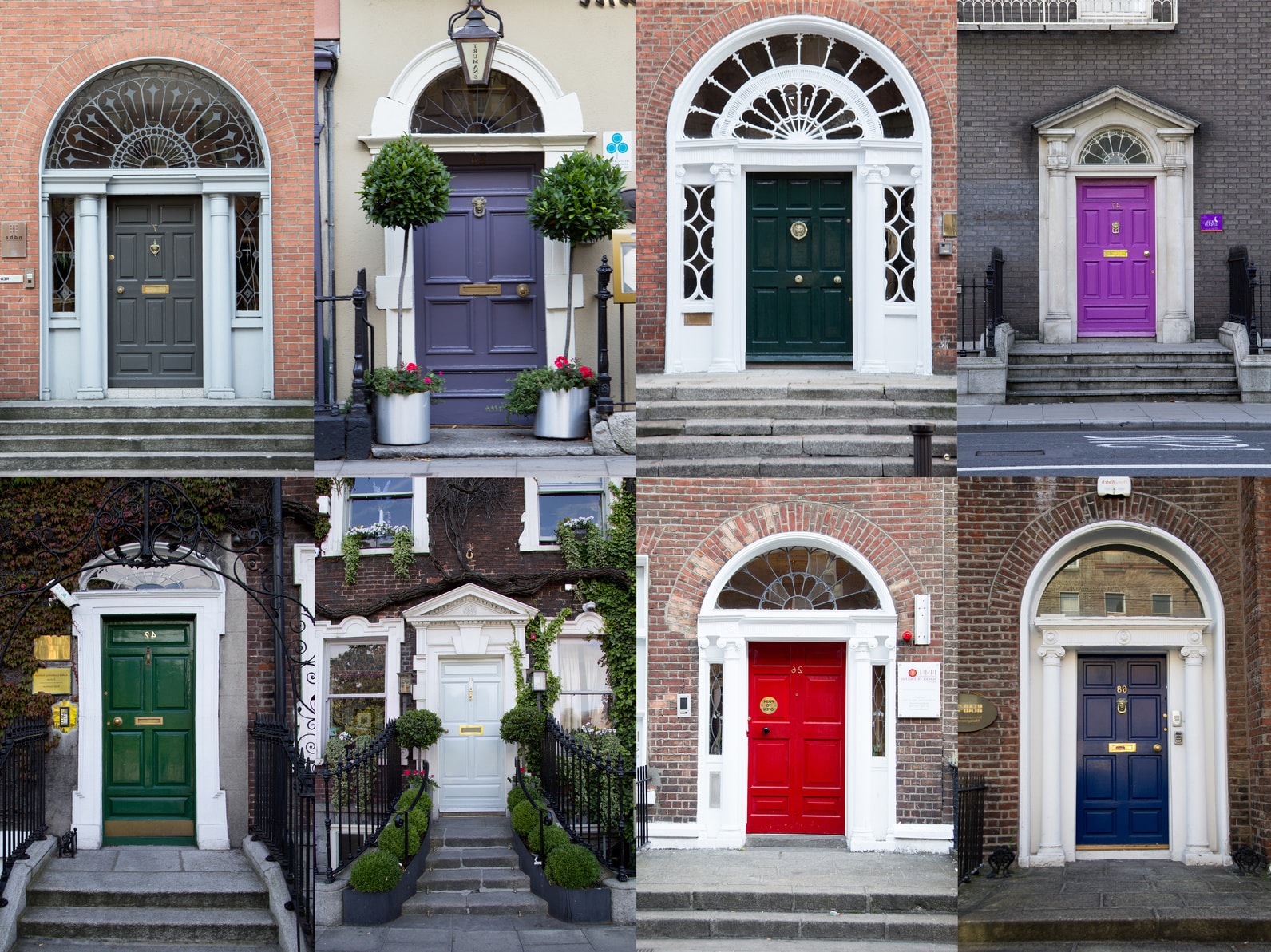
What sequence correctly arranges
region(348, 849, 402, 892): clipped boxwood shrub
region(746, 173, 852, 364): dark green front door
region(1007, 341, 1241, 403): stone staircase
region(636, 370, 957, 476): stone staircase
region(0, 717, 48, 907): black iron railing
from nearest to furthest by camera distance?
region(348, 849, 402, 892): clipped boxwood shrub
region(0, 717, 48, 907): black iron railing
region(636, 370, 957, 476): stone staircase
region(746, 173, 852, 364): dark green front door
region(1007, 341, 1241, 403): stone staircase

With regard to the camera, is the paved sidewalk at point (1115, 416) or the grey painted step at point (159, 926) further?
the paved sidewalk at point (1115, 416)

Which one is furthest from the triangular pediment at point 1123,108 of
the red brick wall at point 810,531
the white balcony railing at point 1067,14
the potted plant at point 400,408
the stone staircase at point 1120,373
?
the potted plant at point 400,408

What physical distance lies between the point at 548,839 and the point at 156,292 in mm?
6536

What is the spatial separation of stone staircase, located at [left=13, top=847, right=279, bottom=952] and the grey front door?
14.8 ft

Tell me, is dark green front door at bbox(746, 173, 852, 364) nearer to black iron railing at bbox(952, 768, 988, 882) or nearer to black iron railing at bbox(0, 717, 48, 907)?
black iron railing at bbox(952, 768, 988, 882)

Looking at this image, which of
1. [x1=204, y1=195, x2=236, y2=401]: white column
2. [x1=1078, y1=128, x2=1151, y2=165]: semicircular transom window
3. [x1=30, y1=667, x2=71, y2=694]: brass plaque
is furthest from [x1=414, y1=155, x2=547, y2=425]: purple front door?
[x1=1078, y1=128, x2=1151, y2=165]: semicircular transom window

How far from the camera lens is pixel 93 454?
395 inches

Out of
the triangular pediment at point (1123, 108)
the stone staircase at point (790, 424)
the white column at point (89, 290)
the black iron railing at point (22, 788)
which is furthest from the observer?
the triangular pediment at point (1123, 108)

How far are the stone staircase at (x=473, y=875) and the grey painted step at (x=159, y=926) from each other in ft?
4.25

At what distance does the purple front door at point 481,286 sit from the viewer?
1049cm

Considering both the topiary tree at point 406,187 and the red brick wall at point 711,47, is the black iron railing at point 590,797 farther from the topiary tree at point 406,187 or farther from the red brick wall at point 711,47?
the red brick wall at point 711,47

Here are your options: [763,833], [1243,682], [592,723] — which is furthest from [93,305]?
[1243,682]

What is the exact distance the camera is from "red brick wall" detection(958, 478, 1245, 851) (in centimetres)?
911

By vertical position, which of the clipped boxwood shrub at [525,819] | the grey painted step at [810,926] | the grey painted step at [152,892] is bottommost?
the grey painted step at [810,926]
